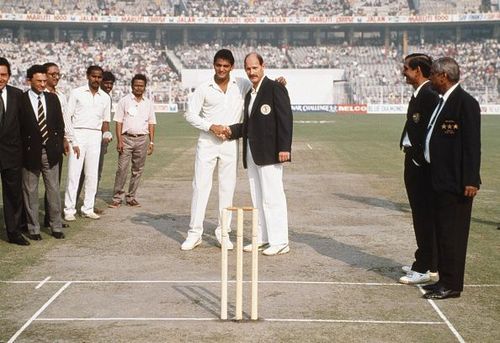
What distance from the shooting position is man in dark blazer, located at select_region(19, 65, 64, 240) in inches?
361

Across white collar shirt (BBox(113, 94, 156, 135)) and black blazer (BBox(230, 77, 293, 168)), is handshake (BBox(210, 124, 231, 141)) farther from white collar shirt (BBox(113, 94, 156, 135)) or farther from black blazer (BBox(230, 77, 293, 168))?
white collar shirt (BBox(113, 94, 156, 135))

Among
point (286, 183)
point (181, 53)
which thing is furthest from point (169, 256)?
point (181, 53)

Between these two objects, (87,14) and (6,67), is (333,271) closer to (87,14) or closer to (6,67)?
(6,67)

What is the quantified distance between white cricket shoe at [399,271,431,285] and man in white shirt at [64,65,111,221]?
5191mm

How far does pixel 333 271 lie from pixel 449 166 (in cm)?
166

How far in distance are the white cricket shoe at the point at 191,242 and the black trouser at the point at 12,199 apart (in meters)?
1.92

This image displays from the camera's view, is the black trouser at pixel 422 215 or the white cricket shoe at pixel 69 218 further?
the white cricket shoe at pixel 69 218

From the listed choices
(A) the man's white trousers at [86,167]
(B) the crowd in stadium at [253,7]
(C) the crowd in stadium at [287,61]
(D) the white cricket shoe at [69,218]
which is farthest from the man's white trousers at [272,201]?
(B) the crowd in stadium at [253,7]

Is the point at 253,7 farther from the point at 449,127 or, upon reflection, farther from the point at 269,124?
the point at 449,127

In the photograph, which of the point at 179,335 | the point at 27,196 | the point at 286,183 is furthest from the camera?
the point at 286,183

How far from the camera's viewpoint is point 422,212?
756 cm

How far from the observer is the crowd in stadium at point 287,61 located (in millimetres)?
70438

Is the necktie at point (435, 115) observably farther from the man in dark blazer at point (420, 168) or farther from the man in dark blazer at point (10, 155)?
the man in dark blazer at point (10, 155)

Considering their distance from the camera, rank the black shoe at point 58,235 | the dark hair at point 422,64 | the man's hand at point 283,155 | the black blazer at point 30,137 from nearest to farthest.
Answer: the dark hair at point 422,64 → the man's hand at point 283,155 → the black blazer at point 30,137 → the black shoe at point 58,235
